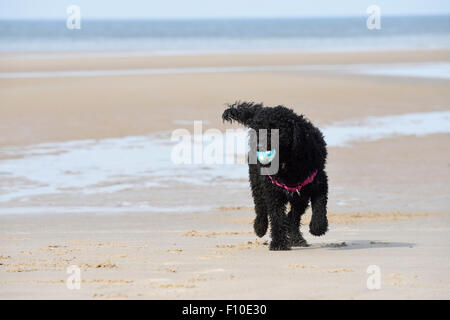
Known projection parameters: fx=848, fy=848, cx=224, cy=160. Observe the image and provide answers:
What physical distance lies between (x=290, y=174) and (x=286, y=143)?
352mm

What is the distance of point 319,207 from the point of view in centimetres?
818

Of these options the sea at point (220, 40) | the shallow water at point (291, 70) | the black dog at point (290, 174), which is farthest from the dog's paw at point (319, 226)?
the sea at point (220, 40)


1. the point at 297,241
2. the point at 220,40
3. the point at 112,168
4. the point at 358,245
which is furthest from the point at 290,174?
the point at 220,40

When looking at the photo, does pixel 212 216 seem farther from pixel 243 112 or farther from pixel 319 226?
pixel 319 226

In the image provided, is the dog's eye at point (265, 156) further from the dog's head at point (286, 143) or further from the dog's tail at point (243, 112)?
the dog's tail at point (243, 112)

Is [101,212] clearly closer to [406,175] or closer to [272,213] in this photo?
[272,213]

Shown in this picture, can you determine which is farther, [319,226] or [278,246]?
[278,246]

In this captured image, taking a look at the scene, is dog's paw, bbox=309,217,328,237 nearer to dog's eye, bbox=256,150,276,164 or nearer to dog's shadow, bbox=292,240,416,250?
dog's shadow, bbox=292,240,416,250

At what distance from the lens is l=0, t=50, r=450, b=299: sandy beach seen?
6.43 metres

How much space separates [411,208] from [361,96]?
12993mm

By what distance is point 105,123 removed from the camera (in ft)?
63.3

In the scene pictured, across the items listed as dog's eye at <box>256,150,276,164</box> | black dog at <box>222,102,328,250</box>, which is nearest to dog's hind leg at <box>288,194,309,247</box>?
black dog at <box>222,102,328,250</box>

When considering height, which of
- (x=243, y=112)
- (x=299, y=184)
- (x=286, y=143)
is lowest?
(x=299, y=184)

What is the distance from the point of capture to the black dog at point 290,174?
310 inches
